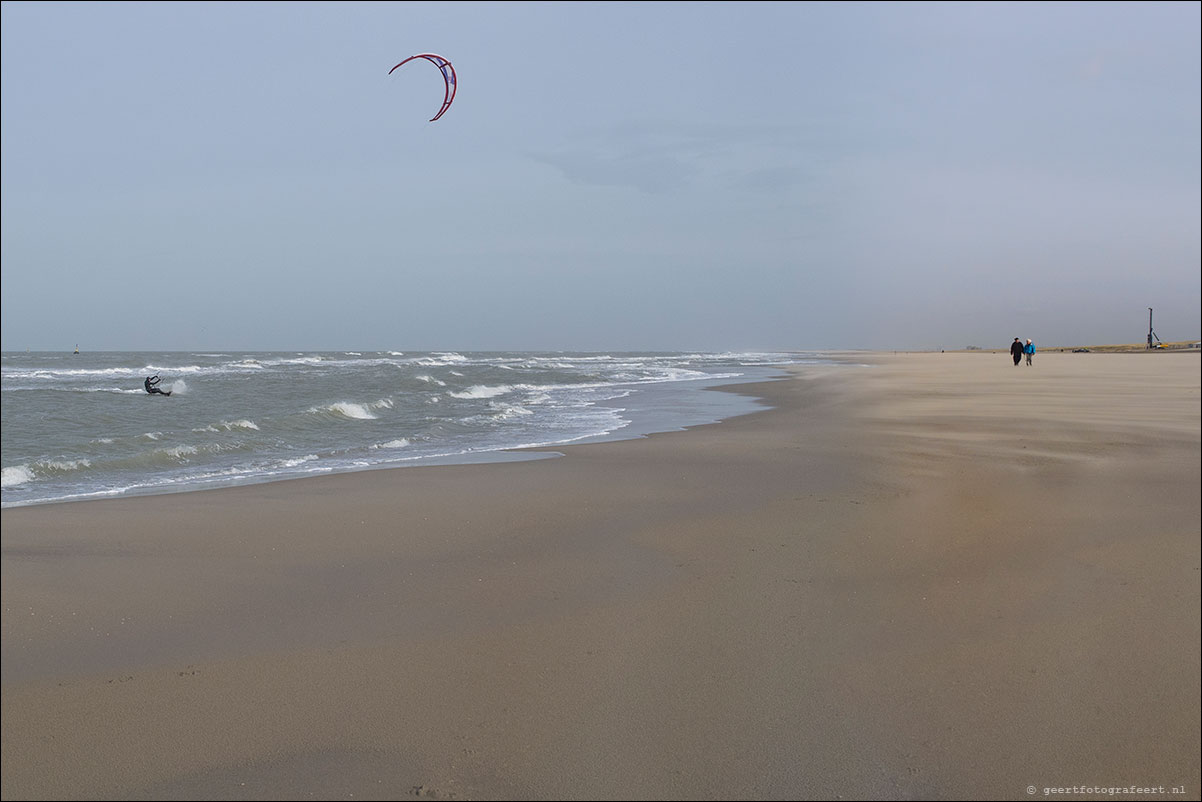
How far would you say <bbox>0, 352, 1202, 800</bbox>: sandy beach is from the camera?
238cm

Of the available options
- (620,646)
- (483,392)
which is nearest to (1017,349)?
(483,392)

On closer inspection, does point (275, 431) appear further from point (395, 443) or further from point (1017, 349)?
point (1017, 349)

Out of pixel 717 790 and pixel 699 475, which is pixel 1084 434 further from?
pixel 717 790

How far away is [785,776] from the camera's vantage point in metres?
2.35

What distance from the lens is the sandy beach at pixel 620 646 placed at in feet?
7.82

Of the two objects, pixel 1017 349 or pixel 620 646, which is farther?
pixel 1017 349

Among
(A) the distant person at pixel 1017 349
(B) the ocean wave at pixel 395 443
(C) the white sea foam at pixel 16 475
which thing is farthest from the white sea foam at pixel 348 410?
(A) the distant person at pixel 1017 349

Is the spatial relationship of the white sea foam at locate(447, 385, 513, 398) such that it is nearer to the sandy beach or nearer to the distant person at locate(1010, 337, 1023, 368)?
the sandy beach

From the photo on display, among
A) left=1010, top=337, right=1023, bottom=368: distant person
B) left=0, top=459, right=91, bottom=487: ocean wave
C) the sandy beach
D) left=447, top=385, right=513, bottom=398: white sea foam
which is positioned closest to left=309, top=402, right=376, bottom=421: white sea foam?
left=447, top=385, right=513, bottom=398: white sea foam

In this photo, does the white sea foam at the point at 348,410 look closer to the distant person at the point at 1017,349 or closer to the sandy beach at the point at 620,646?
the sandy beach at the point at 620,646

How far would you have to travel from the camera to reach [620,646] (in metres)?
3.18

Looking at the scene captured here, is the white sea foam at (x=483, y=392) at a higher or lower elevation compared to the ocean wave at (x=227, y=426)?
higher

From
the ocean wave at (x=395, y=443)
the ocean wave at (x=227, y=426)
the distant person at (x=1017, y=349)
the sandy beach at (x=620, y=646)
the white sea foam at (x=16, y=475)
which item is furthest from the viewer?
the distant person at (x=1017, y=349)

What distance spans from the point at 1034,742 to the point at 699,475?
4720 mm
